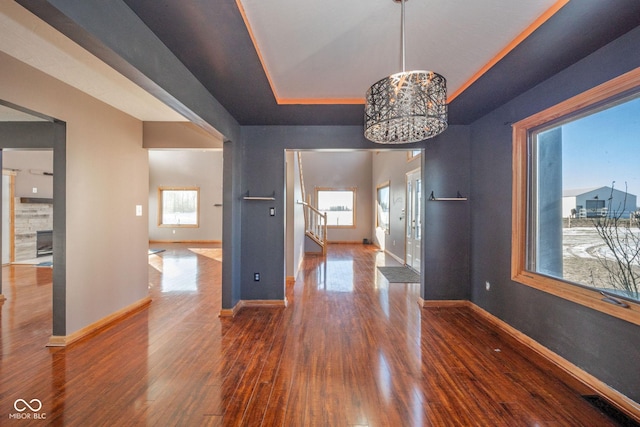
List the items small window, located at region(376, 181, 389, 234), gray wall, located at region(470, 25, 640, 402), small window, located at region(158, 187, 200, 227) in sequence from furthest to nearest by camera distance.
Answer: small window, located at region(158, 187, 200, 227), small window, located at region(376, 181, 389, 234), gray wall, located at region(470, 25, 640, 402)

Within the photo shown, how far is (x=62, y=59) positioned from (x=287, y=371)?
303 cm

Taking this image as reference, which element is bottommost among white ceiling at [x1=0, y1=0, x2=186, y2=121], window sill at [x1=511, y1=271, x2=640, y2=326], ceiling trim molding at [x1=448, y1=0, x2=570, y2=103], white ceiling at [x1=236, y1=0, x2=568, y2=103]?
window sill at [x1=511, y1=271, x2=640, y2=326]

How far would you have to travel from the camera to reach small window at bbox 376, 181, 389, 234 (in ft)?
26.0

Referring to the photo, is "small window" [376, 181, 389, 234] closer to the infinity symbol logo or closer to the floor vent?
the floor vent

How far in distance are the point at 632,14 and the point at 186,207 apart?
34.4 ft

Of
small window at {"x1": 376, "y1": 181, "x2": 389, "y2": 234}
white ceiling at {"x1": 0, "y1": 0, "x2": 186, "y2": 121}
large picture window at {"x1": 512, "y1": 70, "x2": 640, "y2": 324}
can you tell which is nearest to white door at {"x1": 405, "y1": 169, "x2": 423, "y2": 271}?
small window at {"x1": 376, "y1": 181, "x2": 389, "y2": 234}

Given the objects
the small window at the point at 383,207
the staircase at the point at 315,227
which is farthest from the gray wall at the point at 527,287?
the small window at the point at 383,207

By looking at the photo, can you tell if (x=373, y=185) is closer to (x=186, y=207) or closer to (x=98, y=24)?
(x=186, y=207)

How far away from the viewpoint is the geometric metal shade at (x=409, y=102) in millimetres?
1502

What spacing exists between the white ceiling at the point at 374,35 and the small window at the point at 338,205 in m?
7.02

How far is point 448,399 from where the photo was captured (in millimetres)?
1743

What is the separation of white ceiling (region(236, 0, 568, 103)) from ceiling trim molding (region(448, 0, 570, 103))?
1cm

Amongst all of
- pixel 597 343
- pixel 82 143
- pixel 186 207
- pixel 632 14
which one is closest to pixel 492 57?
pixel 632 14

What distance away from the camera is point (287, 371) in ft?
6.73
